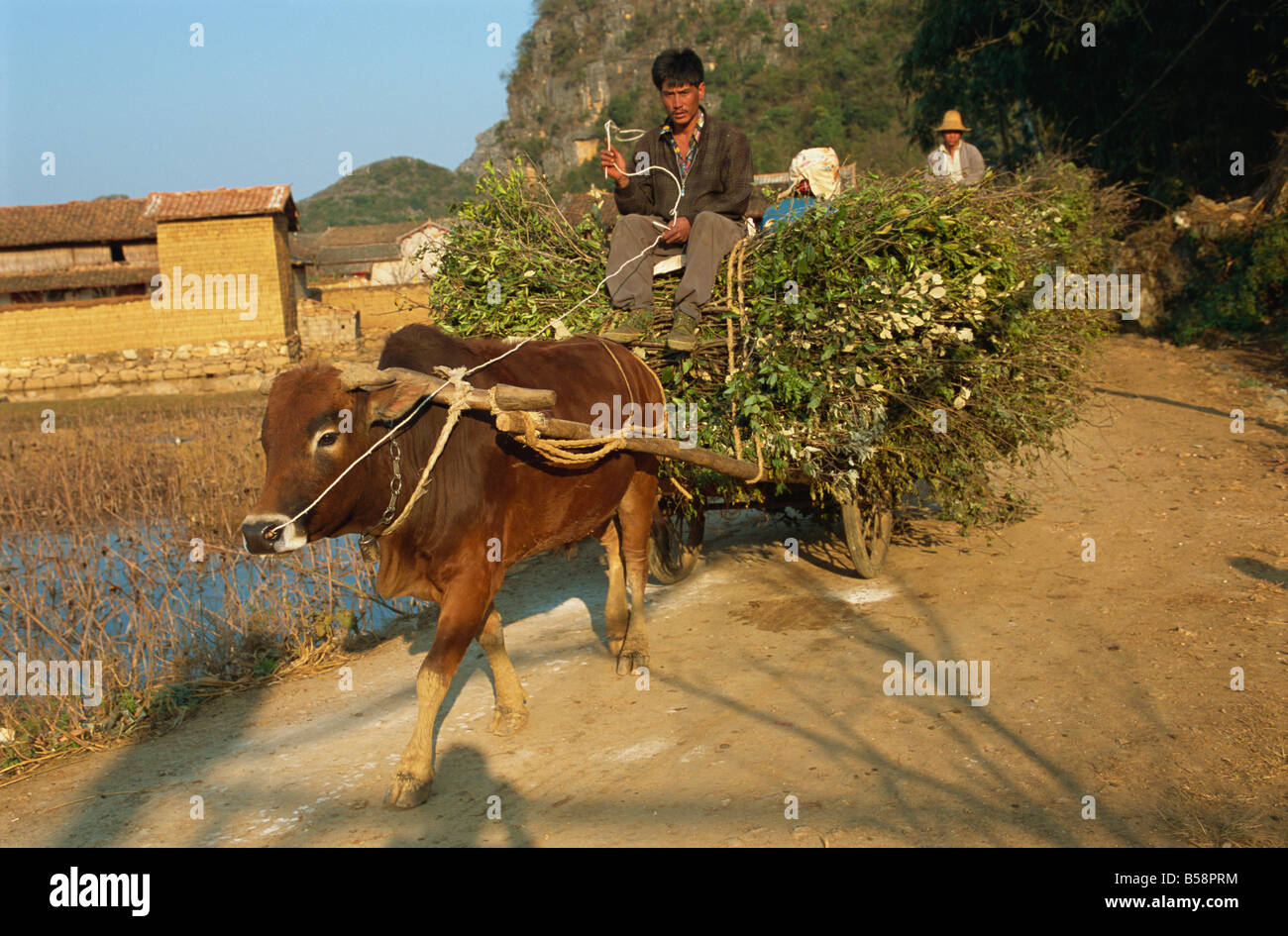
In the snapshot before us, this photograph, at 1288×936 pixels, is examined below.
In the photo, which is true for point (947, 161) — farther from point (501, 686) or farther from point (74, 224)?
point (74, 224)

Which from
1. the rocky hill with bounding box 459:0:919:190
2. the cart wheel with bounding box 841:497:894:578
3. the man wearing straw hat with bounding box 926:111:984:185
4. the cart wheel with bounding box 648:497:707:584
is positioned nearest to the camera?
the cart wheel with bounding box 841:497:894:578

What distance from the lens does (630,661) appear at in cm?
552

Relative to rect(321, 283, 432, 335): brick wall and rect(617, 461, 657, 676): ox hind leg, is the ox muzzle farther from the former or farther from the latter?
rect(321, 283, 432, 335): brick wall

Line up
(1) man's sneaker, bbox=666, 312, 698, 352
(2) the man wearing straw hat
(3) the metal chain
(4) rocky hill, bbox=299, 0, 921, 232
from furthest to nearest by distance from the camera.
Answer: (4) rocky hill, bbox=299, 0, 921, 232 → (2) the man wearing straw hat → (1) man's sneaker, bbox=666, 312, 698, 352 → (3) the metal chain

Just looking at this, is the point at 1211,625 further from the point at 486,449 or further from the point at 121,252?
the point at 121,252

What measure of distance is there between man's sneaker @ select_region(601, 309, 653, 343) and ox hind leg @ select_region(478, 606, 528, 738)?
69.1 inches

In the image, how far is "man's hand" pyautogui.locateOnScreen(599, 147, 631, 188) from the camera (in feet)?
18.5

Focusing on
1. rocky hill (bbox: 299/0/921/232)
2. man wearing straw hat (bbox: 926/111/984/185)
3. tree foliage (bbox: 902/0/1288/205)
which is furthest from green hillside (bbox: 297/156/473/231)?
man wearing straw hat (bbox: 926/111/984/185)

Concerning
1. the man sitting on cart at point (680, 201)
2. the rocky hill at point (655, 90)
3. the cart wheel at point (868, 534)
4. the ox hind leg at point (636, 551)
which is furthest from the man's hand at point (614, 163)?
the rocky hill at point (655, 90)

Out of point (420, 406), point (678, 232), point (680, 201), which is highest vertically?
point (680, 201)

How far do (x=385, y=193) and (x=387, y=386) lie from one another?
132877 mm

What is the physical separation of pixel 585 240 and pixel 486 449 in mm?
2525

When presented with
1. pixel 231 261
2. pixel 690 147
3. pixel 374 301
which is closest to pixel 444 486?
pixel 690 147
